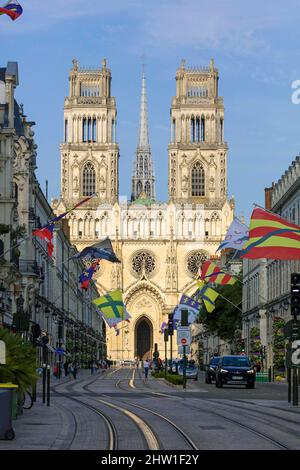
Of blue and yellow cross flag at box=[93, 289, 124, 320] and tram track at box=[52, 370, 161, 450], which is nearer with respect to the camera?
tram track at box=[52, 370, 161, 450]

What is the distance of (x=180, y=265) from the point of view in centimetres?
17275

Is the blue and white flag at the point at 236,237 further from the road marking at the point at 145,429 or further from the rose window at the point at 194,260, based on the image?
the rose window at the point at 194,260

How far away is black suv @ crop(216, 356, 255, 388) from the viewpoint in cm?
5522

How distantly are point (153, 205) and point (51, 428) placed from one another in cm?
15271

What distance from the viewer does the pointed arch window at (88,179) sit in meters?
177

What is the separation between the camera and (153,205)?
17600cm

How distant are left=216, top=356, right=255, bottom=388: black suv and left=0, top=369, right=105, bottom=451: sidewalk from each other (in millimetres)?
22908

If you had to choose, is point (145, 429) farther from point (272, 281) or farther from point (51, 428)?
point (272, 281)

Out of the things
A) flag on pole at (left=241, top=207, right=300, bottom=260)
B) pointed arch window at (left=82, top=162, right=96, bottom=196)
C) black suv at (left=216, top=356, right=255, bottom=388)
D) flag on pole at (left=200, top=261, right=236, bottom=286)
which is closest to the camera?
Answer: flag on pole at (left=241, top=207, right=300, bottom=260)

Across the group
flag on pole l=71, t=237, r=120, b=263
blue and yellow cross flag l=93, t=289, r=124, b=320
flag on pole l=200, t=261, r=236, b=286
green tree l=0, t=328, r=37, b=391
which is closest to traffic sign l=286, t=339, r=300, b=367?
green tree l=0, t=328, r=37, b=391

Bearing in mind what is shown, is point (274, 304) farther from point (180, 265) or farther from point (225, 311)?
point (180, 265)

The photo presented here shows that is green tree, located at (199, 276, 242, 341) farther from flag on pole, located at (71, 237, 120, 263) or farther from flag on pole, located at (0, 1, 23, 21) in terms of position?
flag on pole, located at (0, 1, 23, 21)

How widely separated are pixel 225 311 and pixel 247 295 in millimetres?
6313

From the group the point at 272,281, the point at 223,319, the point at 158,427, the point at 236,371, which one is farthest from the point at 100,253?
the point at 223,319
